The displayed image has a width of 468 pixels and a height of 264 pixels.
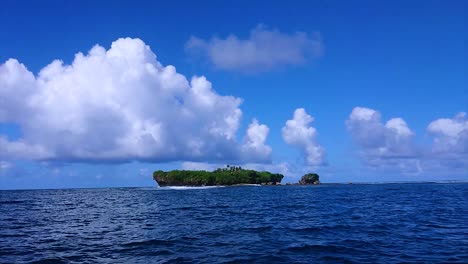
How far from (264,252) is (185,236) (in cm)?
955

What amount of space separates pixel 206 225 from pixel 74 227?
44.4 feet

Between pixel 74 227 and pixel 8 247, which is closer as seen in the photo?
pixel 8 247

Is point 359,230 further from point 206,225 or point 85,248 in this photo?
point 85,248

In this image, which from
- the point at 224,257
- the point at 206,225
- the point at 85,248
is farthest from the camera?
the point at 206,225

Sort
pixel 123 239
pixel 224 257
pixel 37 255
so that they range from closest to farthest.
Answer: pixel 224 257, pixel 37 255, pixel 123 239

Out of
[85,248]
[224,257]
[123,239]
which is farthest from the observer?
[123,239]

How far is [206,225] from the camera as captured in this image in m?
40.2

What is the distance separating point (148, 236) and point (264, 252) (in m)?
12.0

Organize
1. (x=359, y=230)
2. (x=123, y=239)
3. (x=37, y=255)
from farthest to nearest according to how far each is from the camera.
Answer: (x=359, y=230), (x=123, y=239), (x=37, y=255)

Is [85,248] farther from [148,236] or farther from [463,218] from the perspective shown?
[463,218]

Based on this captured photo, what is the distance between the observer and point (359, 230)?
34.7 m

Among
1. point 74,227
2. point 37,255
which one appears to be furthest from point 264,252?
point 74,227

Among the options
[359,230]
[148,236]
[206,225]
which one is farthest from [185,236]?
[359,230]

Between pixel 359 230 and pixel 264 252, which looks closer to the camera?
pixel 264 252
